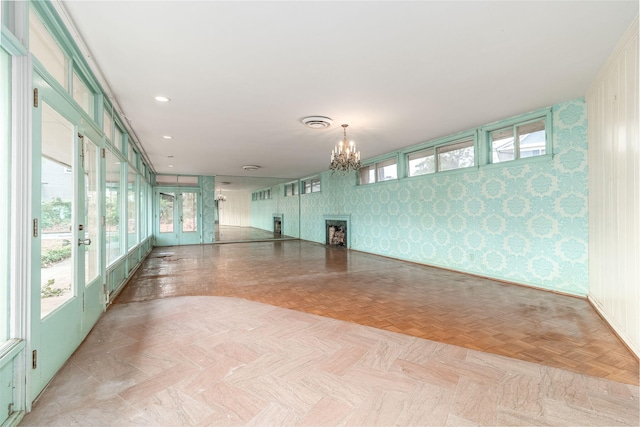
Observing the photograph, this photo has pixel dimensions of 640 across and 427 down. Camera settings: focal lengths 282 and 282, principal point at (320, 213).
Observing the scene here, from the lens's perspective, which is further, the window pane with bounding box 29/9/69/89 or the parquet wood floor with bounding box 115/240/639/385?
the parquet wood floor with bounding box 115/240/639/385

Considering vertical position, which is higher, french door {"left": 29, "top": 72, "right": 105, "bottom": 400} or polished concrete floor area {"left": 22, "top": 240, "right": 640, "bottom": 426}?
french door {"left": 29, "top": 72, "right": 105, "bottom": 400}

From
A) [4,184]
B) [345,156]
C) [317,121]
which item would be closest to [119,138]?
[317,121]

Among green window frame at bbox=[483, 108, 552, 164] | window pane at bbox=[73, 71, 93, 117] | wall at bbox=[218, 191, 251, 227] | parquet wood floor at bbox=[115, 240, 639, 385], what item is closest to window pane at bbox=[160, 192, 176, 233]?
parquet wood floor at bbox=[115, 240, 639, 385]

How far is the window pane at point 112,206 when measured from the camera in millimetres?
3404

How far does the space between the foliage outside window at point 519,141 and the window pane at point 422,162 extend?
1.17 m

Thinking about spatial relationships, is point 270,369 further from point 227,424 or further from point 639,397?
point 639,397

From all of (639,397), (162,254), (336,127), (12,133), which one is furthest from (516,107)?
(162,254)

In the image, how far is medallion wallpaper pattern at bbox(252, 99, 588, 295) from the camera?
3693 mm

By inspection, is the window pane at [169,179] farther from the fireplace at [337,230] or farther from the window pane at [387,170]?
the window pane at [387,170]

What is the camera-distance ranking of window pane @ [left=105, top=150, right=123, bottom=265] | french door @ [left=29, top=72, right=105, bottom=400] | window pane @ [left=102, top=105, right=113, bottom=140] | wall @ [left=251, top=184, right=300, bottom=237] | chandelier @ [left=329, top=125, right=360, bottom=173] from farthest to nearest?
wall @ [left=251, top=184, right=300, bottom=237] → chandelier @ [left=329, top=125, right=360, bottom=173] → window pane @ [left=105, top=150, right=123, bottom=265] → window pane @ [left=102, top=105, right=113, bottom=140] → french door @ [left=29, top=72, right=105, bottom=400]

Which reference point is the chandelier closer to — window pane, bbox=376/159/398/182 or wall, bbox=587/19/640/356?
window pane, bbox=376/159/398/182

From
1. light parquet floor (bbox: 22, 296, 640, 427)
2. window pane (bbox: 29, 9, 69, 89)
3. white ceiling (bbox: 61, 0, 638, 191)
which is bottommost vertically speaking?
light parquet floor (bbox: 22, 296, 640, 427)

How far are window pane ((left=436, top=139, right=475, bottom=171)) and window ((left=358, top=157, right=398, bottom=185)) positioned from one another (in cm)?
124

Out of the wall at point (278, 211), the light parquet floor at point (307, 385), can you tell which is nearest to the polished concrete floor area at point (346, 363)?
the light parquet floor at point (307, 385)
